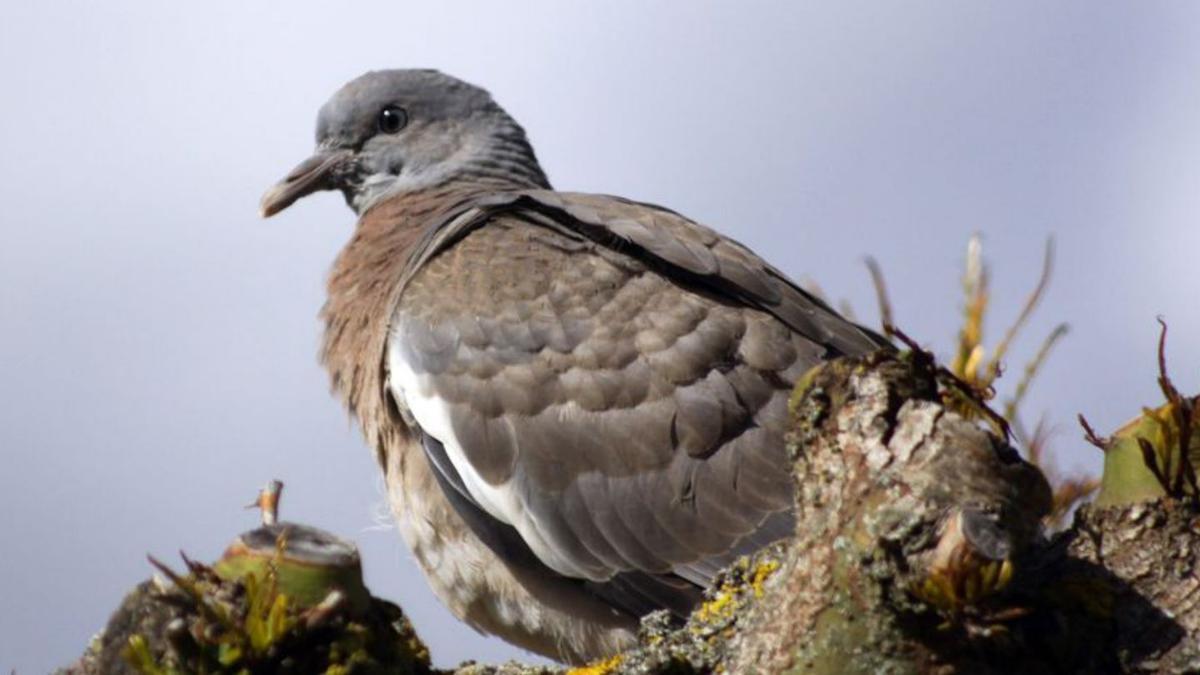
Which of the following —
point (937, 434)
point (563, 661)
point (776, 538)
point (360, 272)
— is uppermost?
point (360, 272)

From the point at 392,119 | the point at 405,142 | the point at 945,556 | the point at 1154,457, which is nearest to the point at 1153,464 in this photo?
the point at 1154,457

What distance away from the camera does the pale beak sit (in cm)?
763

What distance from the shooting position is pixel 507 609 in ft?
19.4

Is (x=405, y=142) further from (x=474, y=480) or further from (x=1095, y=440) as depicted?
(x=1095, y=440)

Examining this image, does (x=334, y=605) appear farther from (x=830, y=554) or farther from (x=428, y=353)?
(x=428, y=353)

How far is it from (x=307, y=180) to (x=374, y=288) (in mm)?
1327

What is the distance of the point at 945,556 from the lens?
107 inches

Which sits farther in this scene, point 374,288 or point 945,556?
point 374,288

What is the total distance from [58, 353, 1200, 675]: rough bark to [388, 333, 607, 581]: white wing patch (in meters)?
2.51

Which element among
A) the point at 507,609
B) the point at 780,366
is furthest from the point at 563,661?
the point at 780,366

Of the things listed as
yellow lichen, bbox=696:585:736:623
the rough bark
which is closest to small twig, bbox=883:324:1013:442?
the rough bark

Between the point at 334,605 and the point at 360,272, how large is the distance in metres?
3.71

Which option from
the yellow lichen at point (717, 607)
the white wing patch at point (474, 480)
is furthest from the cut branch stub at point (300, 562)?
the white wing patch at point (474, 480)

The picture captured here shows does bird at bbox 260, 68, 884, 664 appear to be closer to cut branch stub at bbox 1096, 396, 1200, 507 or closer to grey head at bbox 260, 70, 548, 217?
grey head at bbox 260, 70, 548, 217
